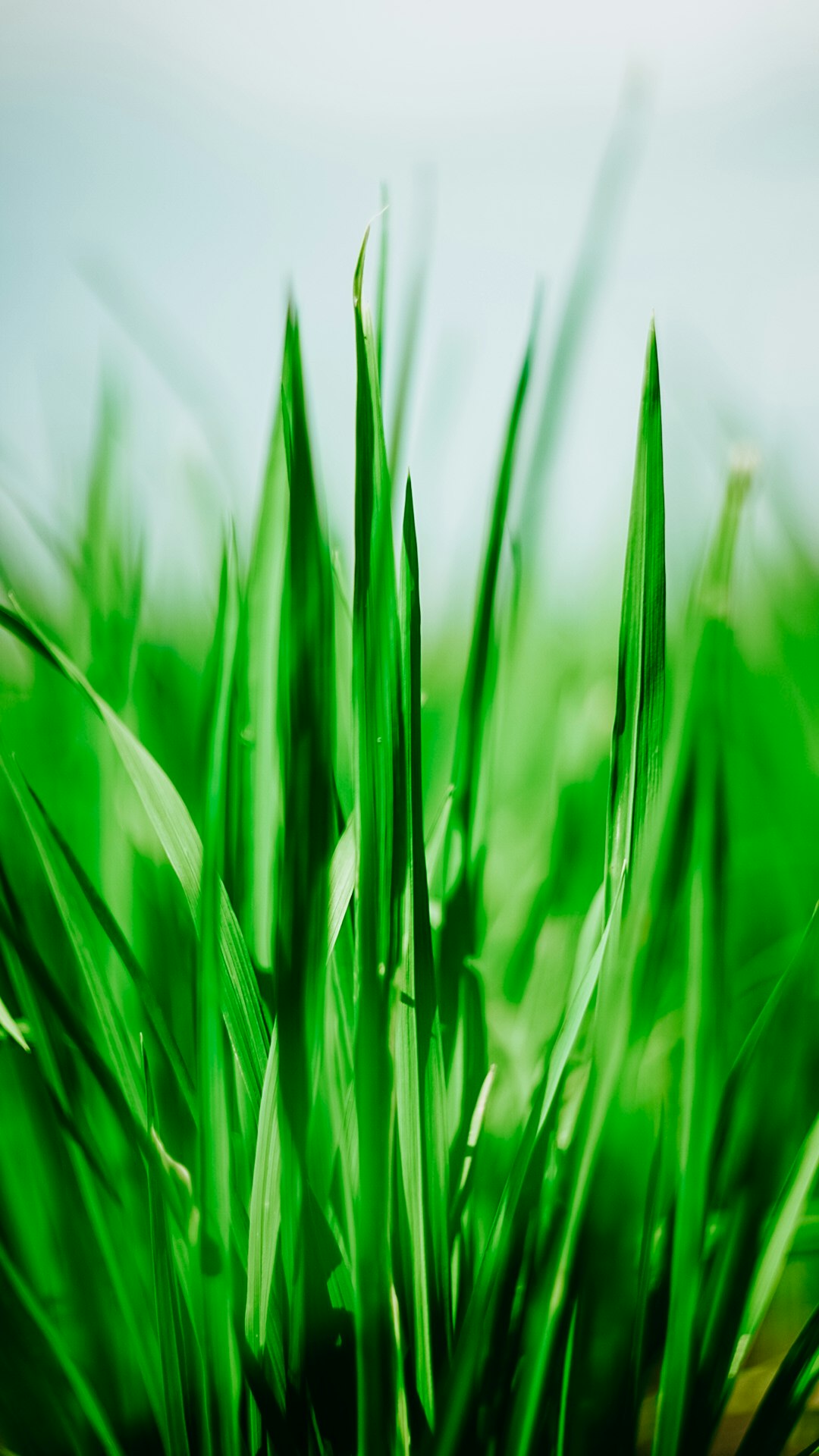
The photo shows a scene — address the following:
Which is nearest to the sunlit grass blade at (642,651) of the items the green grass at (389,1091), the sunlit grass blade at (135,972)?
the green grass at (389,1091)

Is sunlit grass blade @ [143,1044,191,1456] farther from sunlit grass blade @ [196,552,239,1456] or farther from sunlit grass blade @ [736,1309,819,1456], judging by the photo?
sunlit grass blade @ [736,1309,819,1456]

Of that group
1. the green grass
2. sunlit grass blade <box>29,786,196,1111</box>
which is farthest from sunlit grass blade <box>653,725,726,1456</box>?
sunlit grass blade <box>29,786,196,1111</box>

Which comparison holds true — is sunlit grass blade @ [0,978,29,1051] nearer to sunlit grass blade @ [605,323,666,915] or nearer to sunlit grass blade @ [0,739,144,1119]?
sunlit grass blade @ [0,739,144,1119]

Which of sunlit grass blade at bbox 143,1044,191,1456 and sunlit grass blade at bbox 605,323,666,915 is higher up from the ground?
sunlit grass blade at bbox 605,323,666,915

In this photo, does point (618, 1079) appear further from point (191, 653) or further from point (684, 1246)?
point (191, 653)

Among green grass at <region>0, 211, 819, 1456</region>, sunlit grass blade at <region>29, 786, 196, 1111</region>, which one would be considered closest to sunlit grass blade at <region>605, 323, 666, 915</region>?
green grass at <region>0, 211, 819, 1456</region>

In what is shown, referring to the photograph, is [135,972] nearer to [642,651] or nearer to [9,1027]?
[9,1027]

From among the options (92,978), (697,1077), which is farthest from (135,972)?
(697,1077)

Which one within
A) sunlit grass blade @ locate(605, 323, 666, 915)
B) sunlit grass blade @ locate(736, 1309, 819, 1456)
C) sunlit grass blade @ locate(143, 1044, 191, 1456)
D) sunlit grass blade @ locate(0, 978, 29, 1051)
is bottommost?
sunlit grass blade @ locate(736, 1309, 819, 1456)
